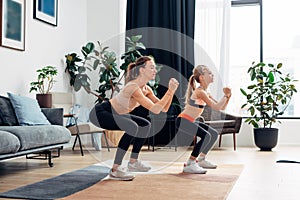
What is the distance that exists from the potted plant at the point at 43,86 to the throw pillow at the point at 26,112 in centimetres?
71

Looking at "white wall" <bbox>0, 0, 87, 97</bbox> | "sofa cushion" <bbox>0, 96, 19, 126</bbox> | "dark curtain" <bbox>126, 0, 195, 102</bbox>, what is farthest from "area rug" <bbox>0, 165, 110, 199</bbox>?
"dark curtain" <bbox>126, 0, 195, 102</bbox>

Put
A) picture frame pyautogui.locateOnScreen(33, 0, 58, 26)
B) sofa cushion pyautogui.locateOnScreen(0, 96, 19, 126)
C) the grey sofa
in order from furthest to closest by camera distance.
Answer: picture frame pyautogui.locateOnScreen(33, 0, 58, 26)
sofa cushion pyautogui.locateOnScreen(0, 96, 19, 126)
the grey sofa

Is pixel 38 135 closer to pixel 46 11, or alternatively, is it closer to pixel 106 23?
pixel 46 11

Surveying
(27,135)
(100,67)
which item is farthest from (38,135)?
(100,67)

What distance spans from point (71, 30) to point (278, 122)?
354 centimetres

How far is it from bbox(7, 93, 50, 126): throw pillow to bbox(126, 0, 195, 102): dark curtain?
9.31 ft

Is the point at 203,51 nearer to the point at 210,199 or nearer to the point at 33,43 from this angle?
the point at 33,43

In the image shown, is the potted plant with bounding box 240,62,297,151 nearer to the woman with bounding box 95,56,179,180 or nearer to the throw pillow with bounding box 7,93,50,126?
the woman with bounding box 95,56,179,180

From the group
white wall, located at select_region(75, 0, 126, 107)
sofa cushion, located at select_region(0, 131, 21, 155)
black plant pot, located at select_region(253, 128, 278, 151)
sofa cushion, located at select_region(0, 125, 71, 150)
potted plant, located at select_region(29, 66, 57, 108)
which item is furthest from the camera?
white wall, located at select_region(75, 0, 126, 107)

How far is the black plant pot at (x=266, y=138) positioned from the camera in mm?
5867

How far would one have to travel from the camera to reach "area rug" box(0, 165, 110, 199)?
271cm

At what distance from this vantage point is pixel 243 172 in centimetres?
377

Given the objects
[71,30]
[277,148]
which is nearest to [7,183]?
[71,30]

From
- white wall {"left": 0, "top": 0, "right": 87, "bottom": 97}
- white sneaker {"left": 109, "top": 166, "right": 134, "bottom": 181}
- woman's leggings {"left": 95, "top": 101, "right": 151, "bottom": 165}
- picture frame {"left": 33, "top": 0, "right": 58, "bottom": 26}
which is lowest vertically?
white sneaker {"left": 109, "top": 166, "right": 134, "bottom": 181}
